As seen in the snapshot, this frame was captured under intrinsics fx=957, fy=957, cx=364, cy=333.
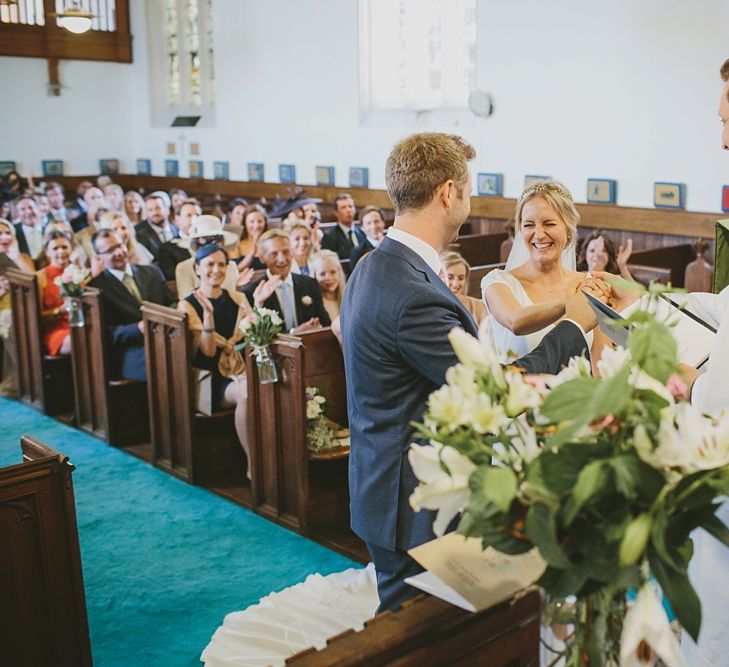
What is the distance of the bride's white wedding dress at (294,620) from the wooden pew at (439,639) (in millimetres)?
1886

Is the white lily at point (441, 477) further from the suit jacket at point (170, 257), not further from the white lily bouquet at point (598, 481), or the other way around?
the suit jacket at point (170, 257)

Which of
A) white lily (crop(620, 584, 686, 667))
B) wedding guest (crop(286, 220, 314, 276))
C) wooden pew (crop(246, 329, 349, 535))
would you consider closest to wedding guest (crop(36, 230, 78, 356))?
wedding guest (crop(286, 220, 314, 276))

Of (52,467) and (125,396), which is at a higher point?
(52,467)

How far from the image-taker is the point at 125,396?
6.51 metres

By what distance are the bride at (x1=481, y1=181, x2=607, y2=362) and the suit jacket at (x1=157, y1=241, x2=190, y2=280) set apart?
6033 mm

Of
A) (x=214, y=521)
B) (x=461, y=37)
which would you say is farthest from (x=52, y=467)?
(x=461, y=37)

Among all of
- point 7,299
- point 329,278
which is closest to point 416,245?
point 329,278

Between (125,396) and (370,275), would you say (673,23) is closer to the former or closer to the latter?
(125,396)

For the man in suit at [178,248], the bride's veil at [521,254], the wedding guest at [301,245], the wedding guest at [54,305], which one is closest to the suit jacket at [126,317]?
the wedding guest at [54,305]

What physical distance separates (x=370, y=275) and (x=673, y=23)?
751 centimetres

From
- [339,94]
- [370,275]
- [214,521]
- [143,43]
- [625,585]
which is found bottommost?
[214,521]

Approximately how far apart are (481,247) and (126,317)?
4325 mm

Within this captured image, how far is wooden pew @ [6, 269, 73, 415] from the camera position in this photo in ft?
23.1

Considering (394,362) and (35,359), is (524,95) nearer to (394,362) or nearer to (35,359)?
(35,359)
